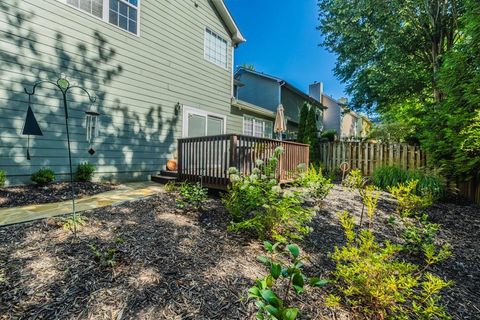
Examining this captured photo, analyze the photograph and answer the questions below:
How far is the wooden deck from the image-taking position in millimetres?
4793

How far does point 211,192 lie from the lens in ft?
17.2

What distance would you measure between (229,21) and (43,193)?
834 centimetres

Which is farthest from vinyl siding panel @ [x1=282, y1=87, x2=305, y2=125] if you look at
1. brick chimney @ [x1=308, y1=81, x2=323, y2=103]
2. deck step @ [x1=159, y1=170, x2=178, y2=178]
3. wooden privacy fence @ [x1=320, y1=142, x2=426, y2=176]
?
deck step @ [x1=159, y1=170, x2=178, y2=178]

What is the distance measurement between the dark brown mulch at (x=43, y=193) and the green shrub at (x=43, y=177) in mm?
103

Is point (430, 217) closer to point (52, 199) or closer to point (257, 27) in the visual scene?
point (52, 199)

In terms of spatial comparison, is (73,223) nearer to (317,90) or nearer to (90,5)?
(90,5)

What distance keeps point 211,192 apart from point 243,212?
206cm

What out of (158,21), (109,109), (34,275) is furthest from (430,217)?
(158,21)

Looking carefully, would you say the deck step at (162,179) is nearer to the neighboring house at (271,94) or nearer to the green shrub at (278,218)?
the green shrub at (278,218)

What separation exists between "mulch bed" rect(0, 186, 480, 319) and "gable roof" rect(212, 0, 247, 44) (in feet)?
27.2

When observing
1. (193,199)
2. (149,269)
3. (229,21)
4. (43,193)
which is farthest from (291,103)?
(149,269)

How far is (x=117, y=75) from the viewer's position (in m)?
6.17

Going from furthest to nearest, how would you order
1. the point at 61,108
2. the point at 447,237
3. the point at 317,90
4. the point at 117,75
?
the point at 317,90, the point at 117,75, the point at 61,108, the point at 447,237

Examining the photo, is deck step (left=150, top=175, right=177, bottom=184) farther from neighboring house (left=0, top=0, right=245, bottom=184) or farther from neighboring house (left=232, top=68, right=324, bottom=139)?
neighboring house (left=232, top=68, right=324, bottom=139)
